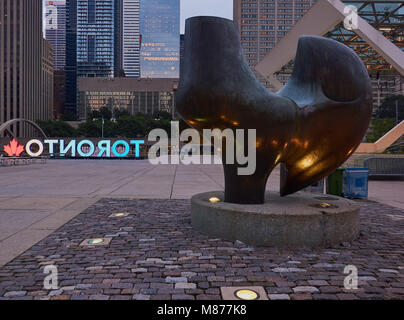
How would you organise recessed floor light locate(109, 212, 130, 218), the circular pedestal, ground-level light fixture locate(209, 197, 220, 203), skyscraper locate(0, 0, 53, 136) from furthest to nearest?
skyscraper locate(0, 0, 53, 136) < recessed floor light locate(109, 212, 130, 218) < ground-level light fixture locate(209, 197, 220, 203) < the circular pedestal

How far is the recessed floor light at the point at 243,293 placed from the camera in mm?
3172

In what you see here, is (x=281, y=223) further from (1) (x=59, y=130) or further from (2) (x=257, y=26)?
(2) (x=257, y=26)

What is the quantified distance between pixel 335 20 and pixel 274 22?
151 metres

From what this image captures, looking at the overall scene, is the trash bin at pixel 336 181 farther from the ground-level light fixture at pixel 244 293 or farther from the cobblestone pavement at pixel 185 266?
the ground-level light fixture at pixel 244 293

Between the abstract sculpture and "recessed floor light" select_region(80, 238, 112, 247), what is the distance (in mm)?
2344

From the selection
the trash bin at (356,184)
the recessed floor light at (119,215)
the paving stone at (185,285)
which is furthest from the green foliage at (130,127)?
the paving stone at (185,285)

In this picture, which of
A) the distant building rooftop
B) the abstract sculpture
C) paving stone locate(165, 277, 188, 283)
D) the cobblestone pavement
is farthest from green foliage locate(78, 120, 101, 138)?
paving stone locate(165, 277, 188, 283)

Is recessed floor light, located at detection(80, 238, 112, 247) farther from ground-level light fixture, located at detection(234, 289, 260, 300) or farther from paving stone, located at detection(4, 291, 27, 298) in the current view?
ground-level light fixture, located at detection(234, 289, 260, 300)

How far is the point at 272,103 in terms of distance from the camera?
18.2ft

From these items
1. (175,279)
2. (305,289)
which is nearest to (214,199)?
(175,279)

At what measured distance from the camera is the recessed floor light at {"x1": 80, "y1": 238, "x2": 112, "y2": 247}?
4.95 metres

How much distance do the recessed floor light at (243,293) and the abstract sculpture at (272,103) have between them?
2.58 metres

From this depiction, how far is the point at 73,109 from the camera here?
19338 centimetres

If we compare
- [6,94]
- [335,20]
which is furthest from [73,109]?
[335,20]
